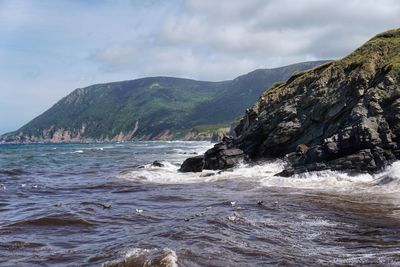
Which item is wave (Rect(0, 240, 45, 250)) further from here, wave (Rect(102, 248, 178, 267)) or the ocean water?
wave (Rect(102, 248, 178, 267))

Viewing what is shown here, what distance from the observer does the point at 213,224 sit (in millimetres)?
17953

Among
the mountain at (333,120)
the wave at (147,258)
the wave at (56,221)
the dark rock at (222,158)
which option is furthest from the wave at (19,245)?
the dark rock at (222,158)

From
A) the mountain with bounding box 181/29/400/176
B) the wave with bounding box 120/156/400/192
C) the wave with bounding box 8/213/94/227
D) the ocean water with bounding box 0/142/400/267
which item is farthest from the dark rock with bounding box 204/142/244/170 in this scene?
the wave with bounding box 8/213/94/227

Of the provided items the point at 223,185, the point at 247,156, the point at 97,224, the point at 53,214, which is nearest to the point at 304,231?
the point at 97,224

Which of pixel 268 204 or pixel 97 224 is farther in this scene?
pixel 268 204

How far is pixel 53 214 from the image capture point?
2114cm

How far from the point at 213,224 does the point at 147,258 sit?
549 centimetres

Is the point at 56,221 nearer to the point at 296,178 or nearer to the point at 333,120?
the point at 296,178

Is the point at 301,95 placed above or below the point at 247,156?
above

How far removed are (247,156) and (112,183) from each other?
16219 millimetres

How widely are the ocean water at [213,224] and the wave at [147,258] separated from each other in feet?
0.10

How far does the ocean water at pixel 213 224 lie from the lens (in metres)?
13.2

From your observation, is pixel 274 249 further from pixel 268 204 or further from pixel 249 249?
pixel 268 204

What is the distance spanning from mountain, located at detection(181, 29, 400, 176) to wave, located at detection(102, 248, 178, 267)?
71.1ft
